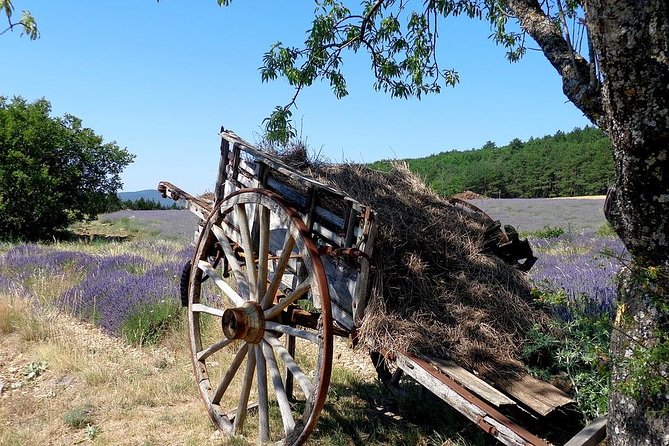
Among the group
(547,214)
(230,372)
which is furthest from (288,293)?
(547,214)

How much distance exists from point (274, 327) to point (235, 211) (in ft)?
2.95

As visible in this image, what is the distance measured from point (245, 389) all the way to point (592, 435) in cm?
212

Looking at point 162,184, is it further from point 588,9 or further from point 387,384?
point 588,9

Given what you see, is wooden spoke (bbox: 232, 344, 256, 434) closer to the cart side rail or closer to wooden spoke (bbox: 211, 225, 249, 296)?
wooden spoke (bbox: 211, 225, 249, 296)

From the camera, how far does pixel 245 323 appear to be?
3.45 metres

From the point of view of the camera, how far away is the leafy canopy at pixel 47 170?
1512 centimetres

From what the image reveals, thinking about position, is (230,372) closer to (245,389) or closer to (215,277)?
(245,389)

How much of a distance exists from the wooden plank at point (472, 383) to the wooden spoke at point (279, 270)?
1.04m

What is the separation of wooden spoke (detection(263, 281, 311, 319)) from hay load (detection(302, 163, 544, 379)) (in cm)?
40

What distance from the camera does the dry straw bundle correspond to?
119 inches

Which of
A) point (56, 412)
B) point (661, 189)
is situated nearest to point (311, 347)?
point (56, 412)

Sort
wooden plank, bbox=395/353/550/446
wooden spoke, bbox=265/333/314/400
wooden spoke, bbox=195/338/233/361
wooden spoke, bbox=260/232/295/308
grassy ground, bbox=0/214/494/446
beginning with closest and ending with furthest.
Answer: wooden plank, bbox=395/353/550/446, wooden spoke, bbox=265/333/314/400, wooden spoke, bbox=260/232/295/308, wooden spoke, bbox=195/338/233/361, grassy ground, bbox=0/214/494/446

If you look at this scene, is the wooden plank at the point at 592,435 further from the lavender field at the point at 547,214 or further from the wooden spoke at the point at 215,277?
the lavender field at the point at 547,214

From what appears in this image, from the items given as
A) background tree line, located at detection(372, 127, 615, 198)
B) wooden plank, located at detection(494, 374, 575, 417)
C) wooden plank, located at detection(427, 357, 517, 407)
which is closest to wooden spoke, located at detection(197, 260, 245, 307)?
wooden plank, located at detection(427, 357, 517, 407)
